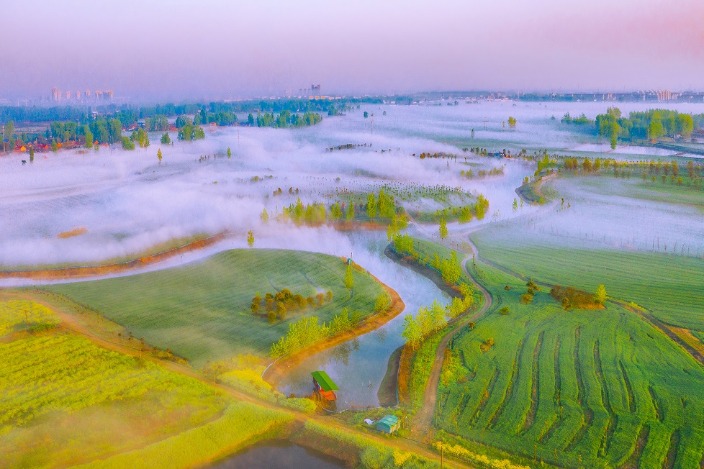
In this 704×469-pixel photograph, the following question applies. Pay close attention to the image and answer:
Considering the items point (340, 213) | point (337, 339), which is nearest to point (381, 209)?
point (340, 213)

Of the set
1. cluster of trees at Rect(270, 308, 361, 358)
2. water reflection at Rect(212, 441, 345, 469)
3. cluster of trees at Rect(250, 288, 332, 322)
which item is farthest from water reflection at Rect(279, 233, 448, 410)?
cluster of trees at Rect(250, 288, 332, 322)

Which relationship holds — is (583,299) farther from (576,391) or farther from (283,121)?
(283,121)

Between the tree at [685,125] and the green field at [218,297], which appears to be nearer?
the green field at [218,297]

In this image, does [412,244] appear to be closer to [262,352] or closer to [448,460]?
[262,352]

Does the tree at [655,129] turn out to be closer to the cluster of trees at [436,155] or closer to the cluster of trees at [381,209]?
the cluster of trees at [436,155]

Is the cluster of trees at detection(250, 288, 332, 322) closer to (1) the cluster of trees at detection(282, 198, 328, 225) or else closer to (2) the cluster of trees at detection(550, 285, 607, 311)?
(2) the cluster of trees at detection(550, 285, 607, 311)

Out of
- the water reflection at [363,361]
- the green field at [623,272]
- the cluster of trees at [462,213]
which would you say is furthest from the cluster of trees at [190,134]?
the water reflection at [363,361]
